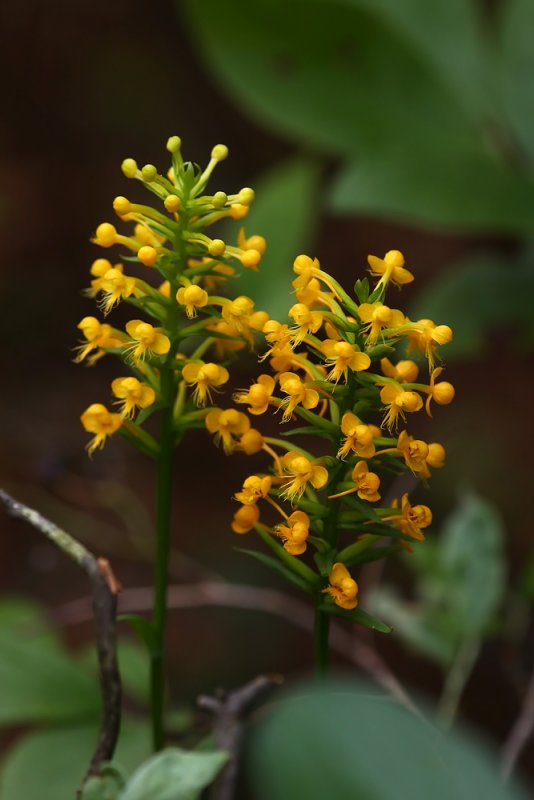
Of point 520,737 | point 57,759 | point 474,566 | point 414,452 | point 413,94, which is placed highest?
point 413,94

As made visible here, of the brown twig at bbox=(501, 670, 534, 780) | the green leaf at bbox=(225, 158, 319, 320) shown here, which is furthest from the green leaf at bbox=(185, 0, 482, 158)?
the brown twig at bbox=(501, 670, 534, 780)

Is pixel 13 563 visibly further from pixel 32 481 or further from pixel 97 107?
pixel 97 107

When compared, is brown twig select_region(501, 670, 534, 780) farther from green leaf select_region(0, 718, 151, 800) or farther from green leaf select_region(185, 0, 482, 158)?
green leaf select_region(185, 0, 482, 158)

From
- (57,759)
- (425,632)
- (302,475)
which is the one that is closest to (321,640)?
(302,475)

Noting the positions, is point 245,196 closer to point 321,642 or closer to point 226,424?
point 226,424

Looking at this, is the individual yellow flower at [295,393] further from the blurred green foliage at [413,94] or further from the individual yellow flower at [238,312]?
the blurred green foliage at [413,94]

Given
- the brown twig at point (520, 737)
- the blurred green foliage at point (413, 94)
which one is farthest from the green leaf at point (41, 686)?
the blurred green foliage at point (413, 94)
